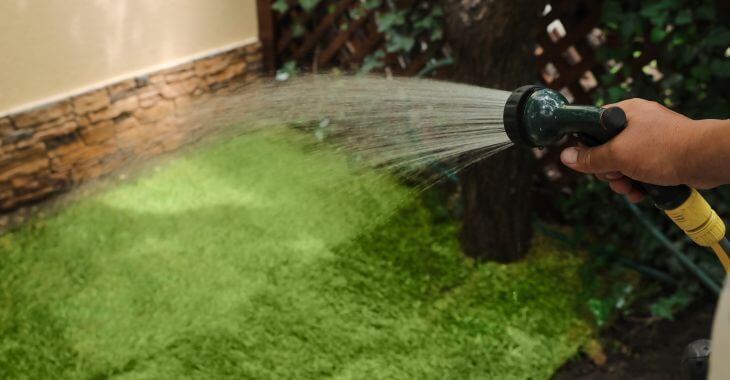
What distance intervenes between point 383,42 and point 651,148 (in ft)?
7.93

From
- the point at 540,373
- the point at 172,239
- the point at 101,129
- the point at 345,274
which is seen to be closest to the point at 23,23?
the point at 101,129

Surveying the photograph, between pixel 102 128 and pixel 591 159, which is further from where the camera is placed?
pixel 102 128

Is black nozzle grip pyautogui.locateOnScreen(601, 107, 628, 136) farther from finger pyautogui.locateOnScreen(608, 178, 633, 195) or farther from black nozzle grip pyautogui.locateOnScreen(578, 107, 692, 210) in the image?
finger pyautogui.locateOnScreen(608, 178, 633, 195)

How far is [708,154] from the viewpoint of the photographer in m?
1.08

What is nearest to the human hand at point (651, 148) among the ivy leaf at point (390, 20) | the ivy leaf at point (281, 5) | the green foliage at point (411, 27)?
the green foliage at point (411, 27)

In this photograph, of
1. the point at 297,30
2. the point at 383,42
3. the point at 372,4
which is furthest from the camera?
the point at 297,30

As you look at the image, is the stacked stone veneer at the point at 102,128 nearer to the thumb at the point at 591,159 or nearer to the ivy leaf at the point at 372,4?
the ivy leaf at the point at 372,4

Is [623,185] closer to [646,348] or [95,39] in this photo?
[646,348]

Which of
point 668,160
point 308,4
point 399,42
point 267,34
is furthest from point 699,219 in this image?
point 267,34

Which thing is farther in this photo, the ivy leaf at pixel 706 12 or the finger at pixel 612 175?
the ivy leaf at pixel 706 12

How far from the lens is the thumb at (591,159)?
1.20 meters

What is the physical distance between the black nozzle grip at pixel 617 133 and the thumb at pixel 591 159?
0.02m

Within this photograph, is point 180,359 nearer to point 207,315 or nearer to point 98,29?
point 207,315

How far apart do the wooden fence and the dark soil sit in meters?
0.88
